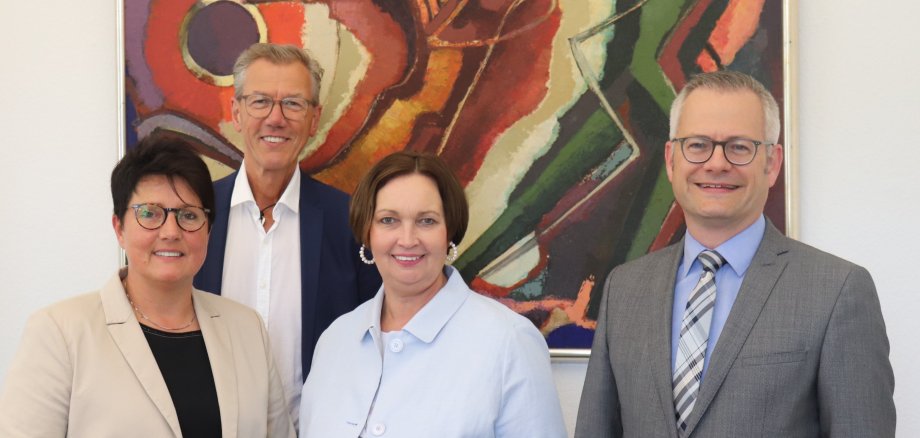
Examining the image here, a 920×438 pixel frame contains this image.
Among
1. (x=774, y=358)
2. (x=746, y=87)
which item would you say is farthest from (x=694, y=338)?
(x=746, y=87)

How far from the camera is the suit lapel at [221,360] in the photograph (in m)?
2.06

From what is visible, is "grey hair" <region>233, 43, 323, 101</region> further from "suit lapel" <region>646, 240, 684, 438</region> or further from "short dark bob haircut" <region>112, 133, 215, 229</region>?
"suit lapel" <region>646, 240, 684, 438</region>

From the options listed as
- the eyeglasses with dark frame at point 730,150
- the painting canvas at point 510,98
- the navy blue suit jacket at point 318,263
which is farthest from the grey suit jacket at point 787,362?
the navy blue suit jacket at point 318,263

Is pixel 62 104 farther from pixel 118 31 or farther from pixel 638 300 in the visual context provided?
pixel 638 300

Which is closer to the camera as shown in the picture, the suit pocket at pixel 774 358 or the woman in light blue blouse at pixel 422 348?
the suit pocket at pixel 774 358

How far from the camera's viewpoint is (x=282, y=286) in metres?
2.47

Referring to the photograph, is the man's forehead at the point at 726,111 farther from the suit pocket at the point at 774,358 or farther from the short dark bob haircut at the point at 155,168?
the short dark bob haircut at the point at 155,168

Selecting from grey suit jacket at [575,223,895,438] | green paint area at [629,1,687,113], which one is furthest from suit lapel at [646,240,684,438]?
green paint area at [629,1,687,113]

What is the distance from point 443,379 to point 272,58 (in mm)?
1063

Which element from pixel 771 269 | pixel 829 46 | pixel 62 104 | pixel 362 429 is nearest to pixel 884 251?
pixel 829 46

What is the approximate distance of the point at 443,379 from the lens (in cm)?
199

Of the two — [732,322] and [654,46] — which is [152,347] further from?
[654,46]

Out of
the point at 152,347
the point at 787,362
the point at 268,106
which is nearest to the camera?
the point at 787,362

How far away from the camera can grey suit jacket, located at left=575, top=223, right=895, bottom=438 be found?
65.1 inches
